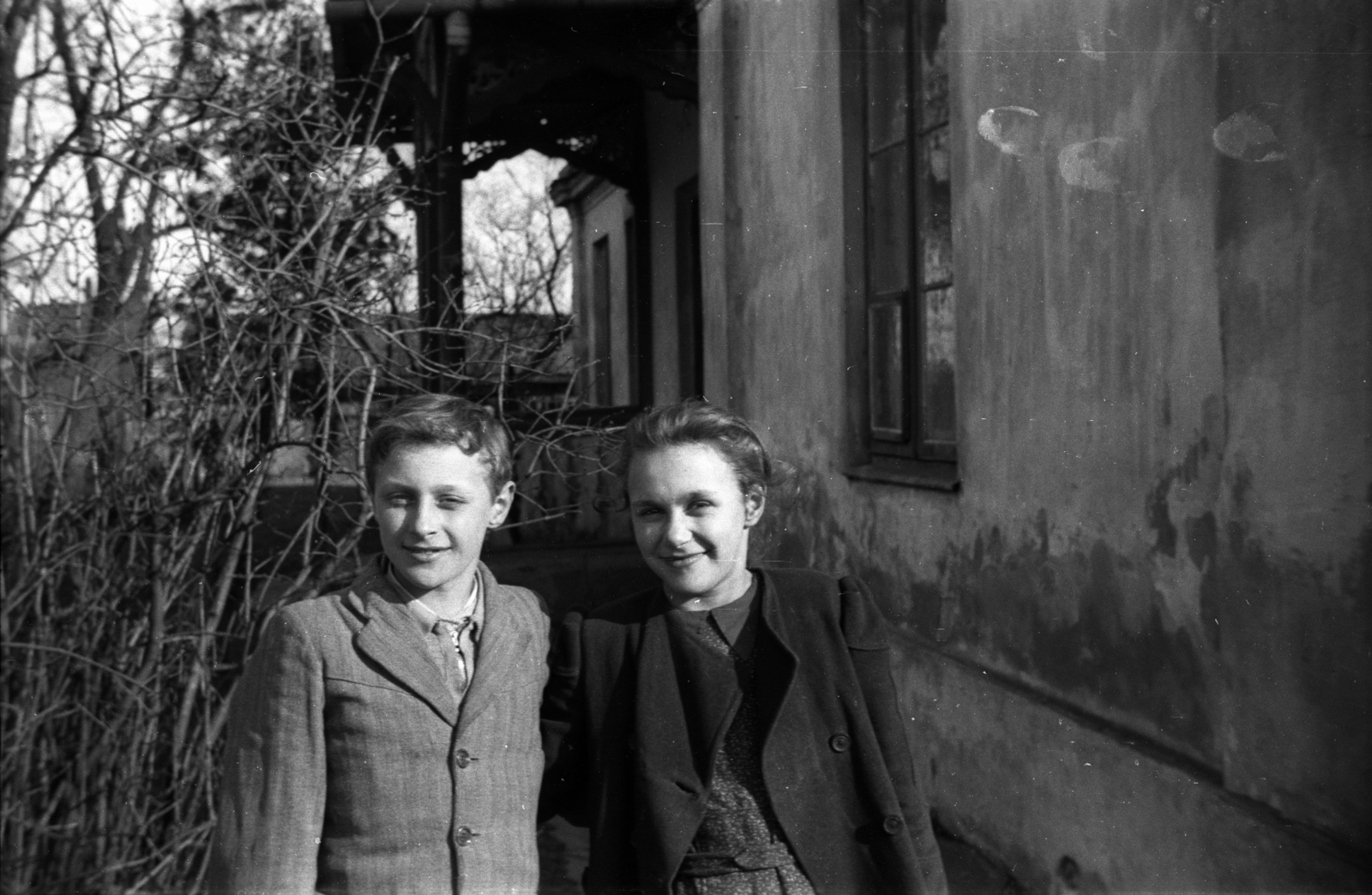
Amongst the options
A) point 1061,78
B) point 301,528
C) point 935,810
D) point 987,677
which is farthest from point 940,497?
point 301,528

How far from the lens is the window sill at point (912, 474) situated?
5109 mm

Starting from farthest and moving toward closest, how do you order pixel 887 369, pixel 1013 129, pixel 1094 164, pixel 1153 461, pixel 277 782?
pixel 887 369 < pixel 1013 129 < pixel 1094 164 < pixel 1153 461 < pixel 277 782

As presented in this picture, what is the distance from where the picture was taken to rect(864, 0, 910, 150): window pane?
573cm

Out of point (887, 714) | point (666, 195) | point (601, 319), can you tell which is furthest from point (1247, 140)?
point (601, 319)

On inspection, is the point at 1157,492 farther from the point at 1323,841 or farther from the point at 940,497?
the point at 940,497

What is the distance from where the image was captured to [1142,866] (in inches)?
149

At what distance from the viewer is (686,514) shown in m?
2.09

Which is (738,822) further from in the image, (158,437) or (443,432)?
(158,437)

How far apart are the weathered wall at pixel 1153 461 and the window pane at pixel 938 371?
289 mm

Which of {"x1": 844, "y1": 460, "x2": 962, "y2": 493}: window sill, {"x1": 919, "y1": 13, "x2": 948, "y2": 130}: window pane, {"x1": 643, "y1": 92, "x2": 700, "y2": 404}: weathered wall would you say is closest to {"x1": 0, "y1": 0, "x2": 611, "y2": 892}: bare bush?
{"x1": 844, "y1": 460, "x2": 962, "y2": 493}: window sill

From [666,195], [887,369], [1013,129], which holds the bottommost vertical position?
[887,369]

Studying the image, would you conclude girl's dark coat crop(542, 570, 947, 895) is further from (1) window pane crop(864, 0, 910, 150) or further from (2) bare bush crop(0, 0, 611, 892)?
(1) window pane crop(864, 0, 910, 150)

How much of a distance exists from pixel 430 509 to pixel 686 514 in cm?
38

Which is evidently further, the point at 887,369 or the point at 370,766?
the point at 887,369
